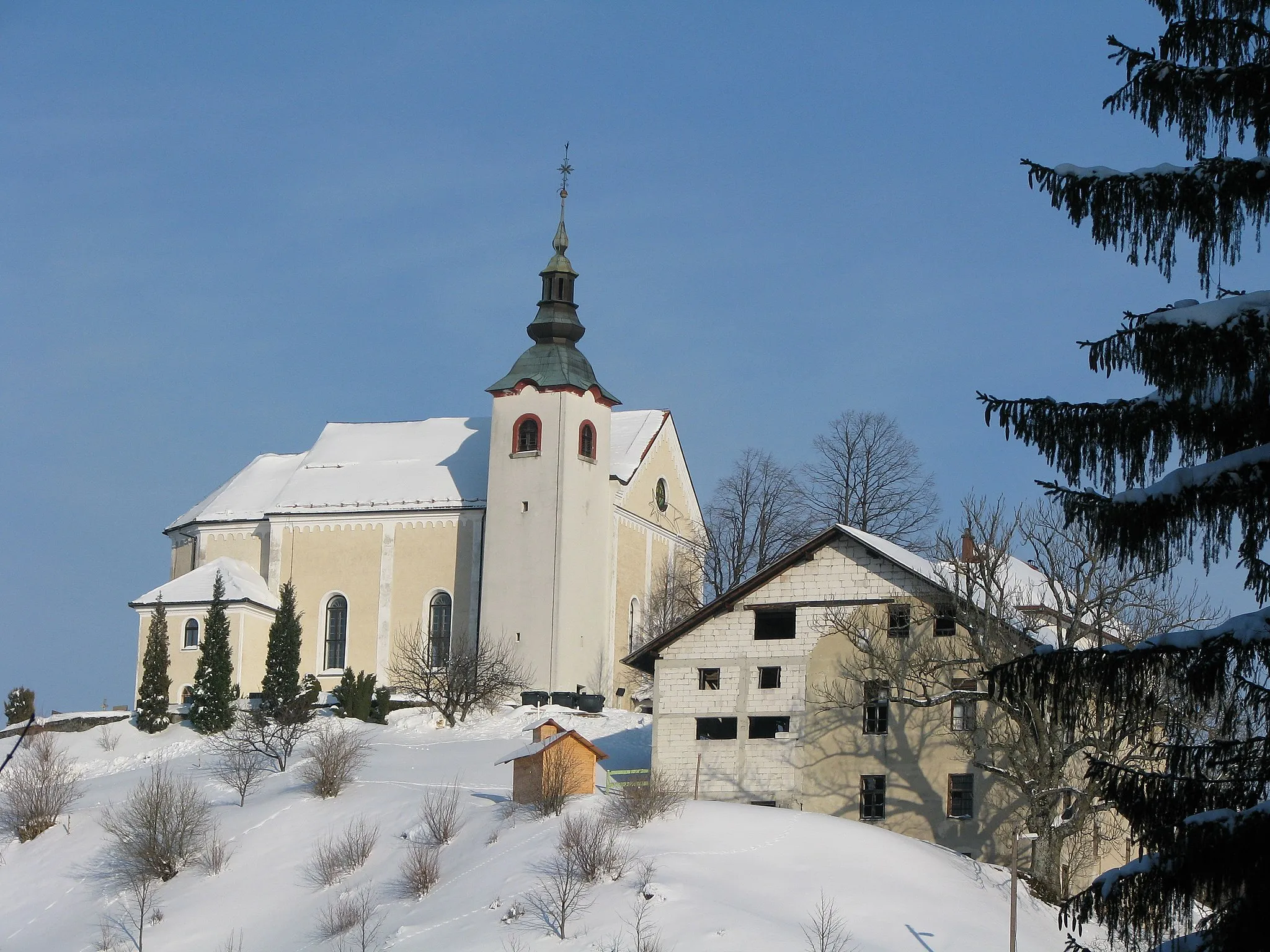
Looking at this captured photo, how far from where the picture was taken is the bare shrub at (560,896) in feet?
99.9

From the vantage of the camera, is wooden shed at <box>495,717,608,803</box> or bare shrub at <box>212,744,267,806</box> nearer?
wooden shed at <box>495,717,608,803</box>

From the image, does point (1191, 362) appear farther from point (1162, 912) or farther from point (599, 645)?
point (599, 645)

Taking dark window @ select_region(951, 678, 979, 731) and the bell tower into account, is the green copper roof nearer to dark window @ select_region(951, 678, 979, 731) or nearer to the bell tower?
the bell tower

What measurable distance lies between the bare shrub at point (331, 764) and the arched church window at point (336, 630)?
653 inches

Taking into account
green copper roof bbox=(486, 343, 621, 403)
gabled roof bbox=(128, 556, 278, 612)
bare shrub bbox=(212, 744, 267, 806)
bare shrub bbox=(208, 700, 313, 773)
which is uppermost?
green copper roof bbox=(486, 343, 621, 403)

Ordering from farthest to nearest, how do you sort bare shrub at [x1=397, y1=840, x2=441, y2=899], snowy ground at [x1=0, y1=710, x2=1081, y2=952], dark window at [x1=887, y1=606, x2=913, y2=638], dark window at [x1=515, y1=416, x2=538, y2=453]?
1. dark window at [x1=515, y1=416, x2=538, y2=453]
2. dark window at [x1=887, y1=606, x2=913, y2=638]
3. bare shrub at [x1=397, y1=840, x2=441, y2=899]
4. snowy ground at [x1=0, y1=710, x2=1081, y2=952]

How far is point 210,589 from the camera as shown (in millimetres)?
59031

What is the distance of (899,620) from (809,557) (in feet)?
8.98

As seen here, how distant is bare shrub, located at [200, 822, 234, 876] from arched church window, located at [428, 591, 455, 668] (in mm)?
19448

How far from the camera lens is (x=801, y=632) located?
39531mm

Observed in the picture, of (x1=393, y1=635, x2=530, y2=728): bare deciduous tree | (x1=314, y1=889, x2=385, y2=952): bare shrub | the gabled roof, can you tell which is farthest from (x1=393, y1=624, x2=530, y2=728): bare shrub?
(x1=314, y1=889, x2=385, y2=952): bare shrub

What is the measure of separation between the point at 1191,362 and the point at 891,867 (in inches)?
901

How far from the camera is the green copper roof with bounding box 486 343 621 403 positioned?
58.3 m

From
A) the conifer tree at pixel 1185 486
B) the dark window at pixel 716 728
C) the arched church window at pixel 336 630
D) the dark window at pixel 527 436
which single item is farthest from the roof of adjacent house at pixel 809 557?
the conifer tree at pixel 1185 486
